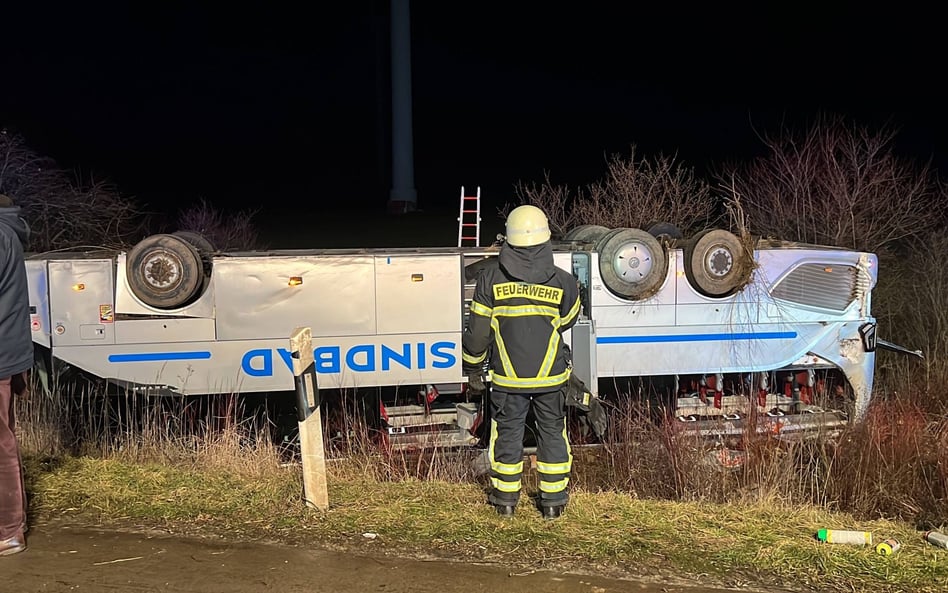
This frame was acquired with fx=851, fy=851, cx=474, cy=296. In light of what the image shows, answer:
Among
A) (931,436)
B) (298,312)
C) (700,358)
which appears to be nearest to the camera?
(931,436)

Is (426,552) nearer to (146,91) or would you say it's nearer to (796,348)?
(796,348)

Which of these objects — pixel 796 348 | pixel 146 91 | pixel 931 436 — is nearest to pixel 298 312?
pixel 796 348

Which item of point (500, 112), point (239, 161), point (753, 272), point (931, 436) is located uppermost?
point (500, 112)

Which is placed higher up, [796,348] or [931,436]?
[796,348]

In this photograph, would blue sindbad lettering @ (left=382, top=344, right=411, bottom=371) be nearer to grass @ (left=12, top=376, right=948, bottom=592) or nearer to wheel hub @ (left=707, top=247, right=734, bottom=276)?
grass @ (left=12, top=376, right=948, bottom=592)

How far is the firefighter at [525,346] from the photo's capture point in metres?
4.62

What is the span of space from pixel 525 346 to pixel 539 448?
0.61 meters

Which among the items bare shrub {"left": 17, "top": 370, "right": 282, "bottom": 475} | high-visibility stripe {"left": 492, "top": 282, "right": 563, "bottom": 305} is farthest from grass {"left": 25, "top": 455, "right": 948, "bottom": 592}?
high-visibility stripe {"left": 492, "top": 282, "right": 563, "bottom": 305}

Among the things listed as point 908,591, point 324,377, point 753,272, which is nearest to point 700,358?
point 753,272

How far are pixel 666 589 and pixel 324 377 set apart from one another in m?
4.31

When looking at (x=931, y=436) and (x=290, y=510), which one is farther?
(x=931, y=436)

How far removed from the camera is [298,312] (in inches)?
295

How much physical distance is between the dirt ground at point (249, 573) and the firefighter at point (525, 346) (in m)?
0.73

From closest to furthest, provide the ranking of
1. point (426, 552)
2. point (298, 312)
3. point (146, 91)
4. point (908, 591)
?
point (908, 591) → point (426, 552) → point (298, 312) → point (146, 91)
